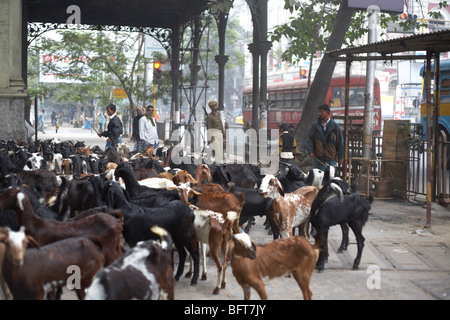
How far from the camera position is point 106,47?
117 ft

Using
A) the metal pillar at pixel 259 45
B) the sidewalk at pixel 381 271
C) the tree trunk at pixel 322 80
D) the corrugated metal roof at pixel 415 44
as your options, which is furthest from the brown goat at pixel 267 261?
the metal pillar at pixel 259 45

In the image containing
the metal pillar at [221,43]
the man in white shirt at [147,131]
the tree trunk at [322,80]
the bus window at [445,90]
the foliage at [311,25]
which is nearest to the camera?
the man in white shirt at [147,131]

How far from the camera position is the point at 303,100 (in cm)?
2772

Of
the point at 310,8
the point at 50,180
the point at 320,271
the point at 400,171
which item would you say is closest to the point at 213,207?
the point at 320,271

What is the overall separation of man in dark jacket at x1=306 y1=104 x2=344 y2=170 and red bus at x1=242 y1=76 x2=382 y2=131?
48.2 feet

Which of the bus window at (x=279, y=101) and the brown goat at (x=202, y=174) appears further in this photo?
the bus window at (x=279, y=101)

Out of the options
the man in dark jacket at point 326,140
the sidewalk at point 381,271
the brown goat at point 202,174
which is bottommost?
the sidewalk at point 381,271

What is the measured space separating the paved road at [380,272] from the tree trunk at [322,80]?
590 cm

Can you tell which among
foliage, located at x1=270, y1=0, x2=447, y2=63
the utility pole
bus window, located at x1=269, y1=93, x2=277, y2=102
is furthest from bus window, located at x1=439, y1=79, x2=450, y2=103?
bus window, located at x1=269, y1=93, x2=277, y2=102

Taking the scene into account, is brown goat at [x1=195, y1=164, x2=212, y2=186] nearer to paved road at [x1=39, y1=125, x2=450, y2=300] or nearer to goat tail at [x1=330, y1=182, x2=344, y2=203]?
paved road at [x1=39, y1=125, x2=450, y2=300]

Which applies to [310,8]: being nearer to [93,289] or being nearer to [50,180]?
[50,180]

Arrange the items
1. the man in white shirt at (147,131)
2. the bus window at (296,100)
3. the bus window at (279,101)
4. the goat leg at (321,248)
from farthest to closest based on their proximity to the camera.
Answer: the bus window at (279,101) → the bus window at (296,100) → the man in white shirt at (147,131) → the goat leg at (321,248)

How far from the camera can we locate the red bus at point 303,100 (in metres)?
26.5

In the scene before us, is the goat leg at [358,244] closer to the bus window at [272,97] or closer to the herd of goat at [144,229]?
the herd of goat at [144,229]
